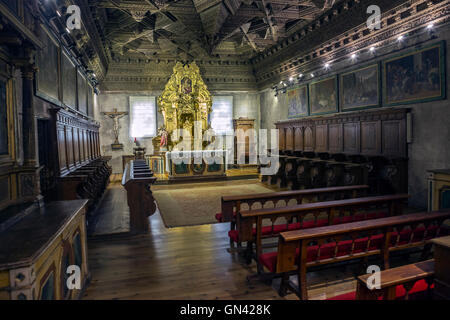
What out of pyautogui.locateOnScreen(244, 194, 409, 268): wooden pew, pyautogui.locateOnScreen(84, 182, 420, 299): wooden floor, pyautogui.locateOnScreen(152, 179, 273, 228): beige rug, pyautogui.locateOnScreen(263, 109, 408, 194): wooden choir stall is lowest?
pyautogui.locateOnScreen(84, 182, 420, 299): wooden floor

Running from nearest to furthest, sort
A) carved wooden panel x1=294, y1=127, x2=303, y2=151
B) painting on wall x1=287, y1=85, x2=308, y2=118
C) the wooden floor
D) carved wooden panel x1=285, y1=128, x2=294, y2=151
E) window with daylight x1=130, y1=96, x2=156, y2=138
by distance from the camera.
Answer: the wooden floor
carved wooden panel x1=294, y1=127, x2=303, y2=151
painting on wall x1=287, y1=85, x2=308, y2=118
carved wooden panel x1=285, y1=128, x2=294, y2=151
window with daylight x1=130, y1=96, x2=156, y2=138

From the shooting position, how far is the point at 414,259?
3.76 m

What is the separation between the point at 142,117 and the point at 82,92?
214 inches

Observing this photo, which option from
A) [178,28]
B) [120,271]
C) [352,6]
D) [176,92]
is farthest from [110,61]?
[120,271]

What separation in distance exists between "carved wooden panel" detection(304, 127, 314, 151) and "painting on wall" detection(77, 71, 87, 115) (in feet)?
23.9

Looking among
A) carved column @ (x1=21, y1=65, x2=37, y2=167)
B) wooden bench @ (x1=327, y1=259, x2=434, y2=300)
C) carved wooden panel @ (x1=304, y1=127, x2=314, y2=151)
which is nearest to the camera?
wooden bench @ (x1=327, y1=259, x2=434, y2=300)

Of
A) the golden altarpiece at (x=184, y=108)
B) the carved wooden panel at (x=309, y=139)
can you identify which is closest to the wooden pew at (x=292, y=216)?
the carved wooden panel at (x=309, y=139)

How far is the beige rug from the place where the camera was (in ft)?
20.0

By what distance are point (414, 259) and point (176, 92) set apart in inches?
458

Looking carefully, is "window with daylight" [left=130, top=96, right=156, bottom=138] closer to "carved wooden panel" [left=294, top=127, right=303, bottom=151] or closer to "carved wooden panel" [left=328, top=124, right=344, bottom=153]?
"carved wooden panel" [left=294, top=127, right=303, bottom=151]

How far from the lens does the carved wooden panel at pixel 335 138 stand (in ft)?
29.0

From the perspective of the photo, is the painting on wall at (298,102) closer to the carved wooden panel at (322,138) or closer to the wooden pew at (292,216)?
the carved wooden panel at (322,138)

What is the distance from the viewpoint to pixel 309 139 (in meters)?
10.4

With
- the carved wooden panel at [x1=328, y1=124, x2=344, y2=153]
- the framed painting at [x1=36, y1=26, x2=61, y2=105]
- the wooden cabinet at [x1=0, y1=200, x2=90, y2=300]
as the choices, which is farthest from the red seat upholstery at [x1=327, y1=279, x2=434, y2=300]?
the carved wooden panel at [x1=328, y1=124, x2=344, y2=153]
